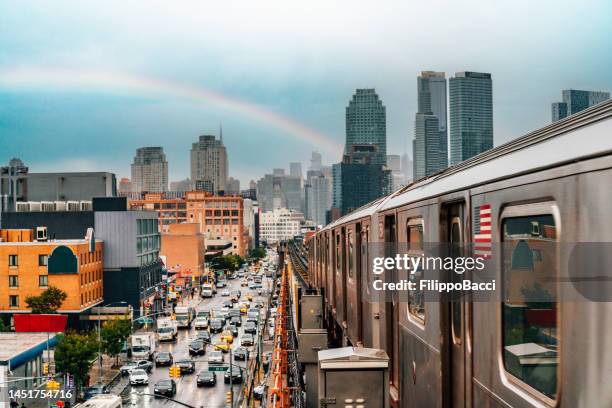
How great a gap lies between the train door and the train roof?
9.9 inches

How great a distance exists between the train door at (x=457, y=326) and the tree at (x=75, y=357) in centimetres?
3059

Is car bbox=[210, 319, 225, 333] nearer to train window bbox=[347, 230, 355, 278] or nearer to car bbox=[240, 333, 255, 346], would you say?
car bbox=[240, 333, 255, 346]

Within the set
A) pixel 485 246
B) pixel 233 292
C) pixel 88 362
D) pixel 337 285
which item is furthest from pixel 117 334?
pixel 233 292

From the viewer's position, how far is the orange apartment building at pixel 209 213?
14000cm

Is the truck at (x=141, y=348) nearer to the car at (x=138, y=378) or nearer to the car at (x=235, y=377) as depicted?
the car at (x=235, y=377)

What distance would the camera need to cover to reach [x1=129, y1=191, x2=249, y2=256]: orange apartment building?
5512 inches

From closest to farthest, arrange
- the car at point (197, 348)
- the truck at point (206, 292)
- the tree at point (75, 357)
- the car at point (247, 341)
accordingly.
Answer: the tree at point (75, 357) < the car at point (197, 348) < the car at point (247, 341) < the truck at point (206, 292)

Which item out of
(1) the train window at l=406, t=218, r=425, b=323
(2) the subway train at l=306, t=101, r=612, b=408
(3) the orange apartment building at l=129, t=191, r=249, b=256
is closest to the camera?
(2) the subway train at l=306, t=101, r=612, b=408

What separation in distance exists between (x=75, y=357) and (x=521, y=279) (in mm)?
32433

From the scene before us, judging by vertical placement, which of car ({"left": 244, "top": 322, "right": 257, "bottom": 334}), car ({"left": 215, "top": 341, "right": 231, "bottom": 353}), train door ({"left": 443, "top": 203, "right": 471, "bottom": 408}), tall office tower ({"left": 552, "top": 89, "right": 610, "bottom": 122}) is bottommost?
car ({"left": 244, "top": 322, "right": 257, "bottom": 334})

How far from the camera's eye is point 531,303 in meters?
3.72

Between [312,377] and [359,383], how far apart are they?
7.15m

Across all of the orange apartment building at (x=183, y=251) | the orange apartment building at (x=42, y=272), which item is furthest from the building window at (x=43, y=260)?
the orange apartment building at (x=183, y=251)

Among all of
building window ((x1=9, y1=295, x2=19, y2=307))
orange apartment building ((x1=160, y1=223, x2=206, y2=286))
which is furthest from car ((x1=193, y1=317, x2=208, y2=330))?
orange apartment building ((x1=160, y1=223, x2=206, y2=286))
